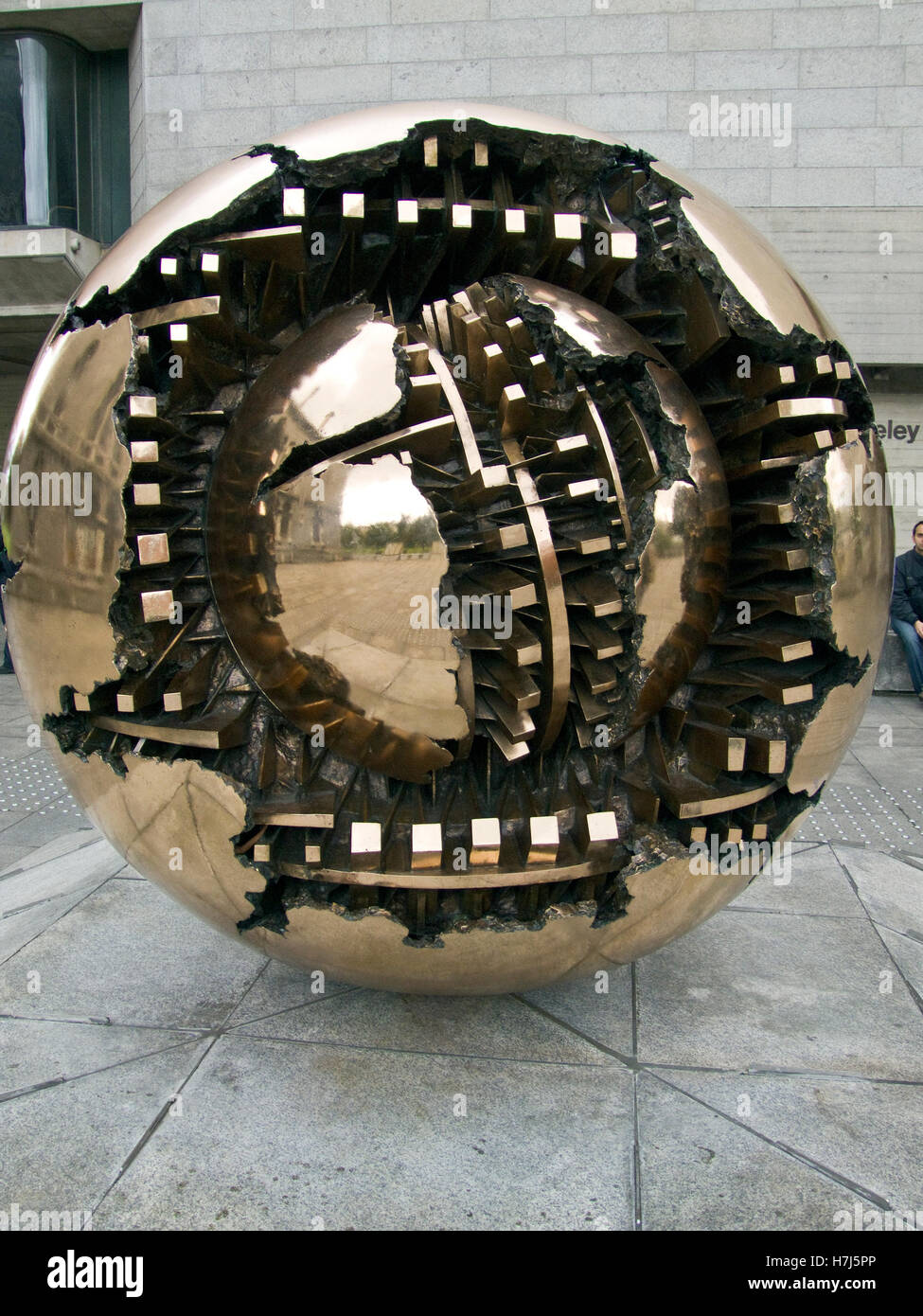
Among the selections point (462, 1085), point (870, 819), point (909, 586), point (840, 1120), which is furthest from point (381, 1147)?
point (909, 586)

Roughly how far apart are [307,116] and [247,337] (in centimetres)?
749

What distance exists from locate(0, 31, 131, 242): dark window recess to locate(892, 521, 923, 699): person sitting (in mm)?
9268

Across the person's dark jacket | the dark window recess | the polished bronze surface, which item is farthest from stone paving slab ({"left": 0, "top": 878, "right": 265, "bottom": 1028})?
the dark window recess

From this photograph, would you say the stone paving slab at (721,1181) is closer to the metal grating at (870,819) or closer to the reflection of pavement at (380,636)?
the reflection of pavement at (380,636)

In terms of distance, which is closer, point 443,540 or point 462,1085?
point 443,540

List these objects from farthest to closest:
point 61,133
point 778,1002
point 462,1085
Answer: point 61,133 < point 778,1002 < point 462,1085

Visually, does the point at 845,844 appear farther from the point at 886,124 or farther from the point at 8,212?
the point at 8,212

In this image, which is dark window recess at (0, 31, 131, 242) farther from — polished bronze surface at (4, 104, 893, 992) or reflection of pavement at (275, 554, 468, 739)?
reflection of pavement at (275, 554, 468, 739)

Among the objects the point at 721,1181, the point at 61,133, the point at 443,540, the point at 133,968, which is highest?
the point at 61,133

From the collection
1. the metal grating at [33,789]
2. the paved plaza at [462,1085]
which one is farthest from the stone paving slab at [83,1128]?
the metal grating at [33,789]

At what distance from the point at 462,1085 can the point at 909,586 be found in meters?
7.59

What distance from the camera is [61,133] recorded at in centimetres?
1103

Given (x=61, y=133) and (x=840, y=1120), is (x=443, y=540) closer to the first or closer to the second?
(x=840, y=1120)

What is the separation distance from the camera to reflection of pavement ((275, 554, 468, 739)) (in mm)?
2146
